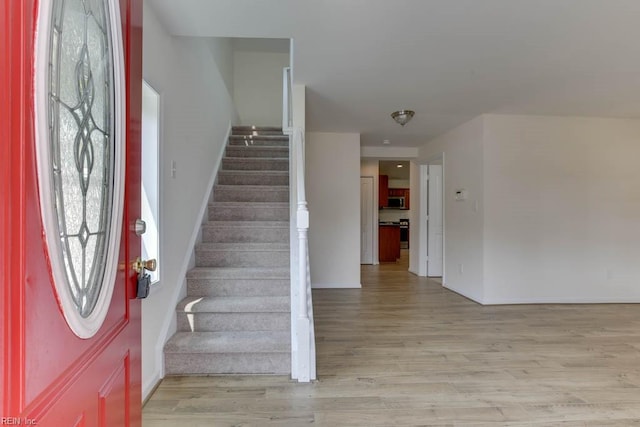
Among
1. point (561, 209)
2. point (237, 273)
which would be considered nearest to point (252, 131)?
point (237, 273)

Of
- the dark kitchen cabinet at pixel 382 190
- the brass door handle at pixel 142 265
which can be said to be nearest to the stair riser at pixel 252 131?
the brass door handle at pixel 142 265

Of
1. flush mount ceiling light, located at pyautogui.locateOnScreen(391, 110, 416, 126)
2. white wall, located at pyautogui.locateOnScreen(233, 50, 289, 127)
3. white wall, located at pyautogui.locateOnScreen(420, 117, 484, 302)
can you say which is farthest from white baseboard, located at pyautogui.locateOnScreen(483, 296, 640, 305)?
white wall, located at pyautogui.locateOnScreen(233, 50, 289, 127)

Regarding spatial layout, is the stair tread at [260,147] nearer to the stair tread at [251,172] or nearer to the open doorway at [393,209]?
the stair tread at [251,172]

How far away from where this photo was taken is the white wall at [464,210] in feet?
13.8

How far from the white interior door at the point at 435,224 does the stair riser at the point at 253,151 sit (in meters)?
3.00

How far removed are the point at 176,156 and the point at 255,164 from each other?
1661 mm

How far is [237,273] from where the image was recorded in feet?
9.19

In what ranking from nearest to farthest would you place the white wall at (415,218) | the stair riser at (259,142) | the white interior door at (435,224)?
the stair riser at (259,142) → the white interior door at (435,224) → the white wall at (415,218)

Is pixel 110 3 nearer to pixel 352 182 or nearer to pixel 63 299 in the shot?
pixel 63 299

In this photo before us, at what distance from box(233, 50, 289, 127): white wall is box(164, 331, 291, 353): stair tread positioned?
4.26 meters

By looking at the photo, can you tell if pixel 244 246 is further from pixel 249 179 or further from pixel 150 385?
pixel 150 385

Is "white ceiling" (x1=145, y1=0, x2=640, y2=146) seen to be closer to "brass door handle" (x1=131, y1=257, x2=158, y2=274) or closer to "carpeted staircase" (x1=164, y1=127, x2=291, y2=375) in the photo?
"carpeted staircase" (x1=164, y1=127, x2=291, y2=375)

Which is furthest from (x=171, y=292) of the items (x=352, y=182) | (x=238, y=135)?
(x=352, y=182)

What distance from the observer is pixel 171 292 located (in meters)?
2.45
